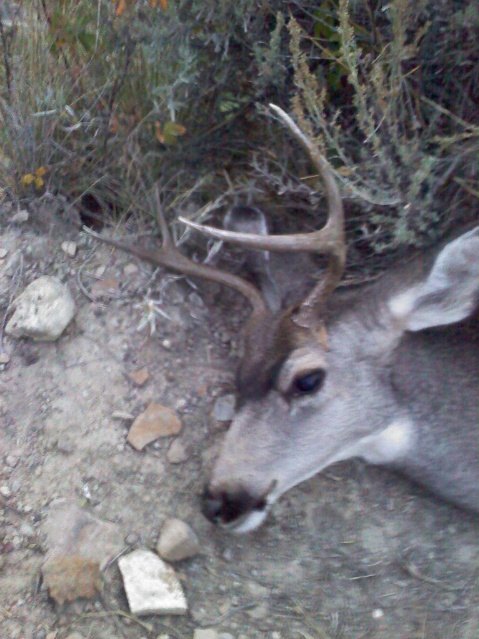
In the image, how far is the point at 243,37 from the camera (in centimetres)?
377

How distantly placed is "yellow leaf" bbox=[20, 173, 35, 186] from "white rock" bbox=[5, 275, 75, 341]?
1.74 ft

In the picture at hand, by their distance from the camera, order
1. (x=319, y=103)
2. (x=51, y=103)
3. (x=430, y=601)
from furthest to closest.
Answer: (x=51, y=103) < (x=319, y=103) < (x=430, y=601)

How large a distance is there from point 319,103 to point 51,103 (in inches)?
54.1

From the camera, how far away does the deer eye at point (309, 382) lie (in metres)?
3.24

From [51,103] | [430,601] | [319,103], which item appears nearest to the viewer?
[430,601]

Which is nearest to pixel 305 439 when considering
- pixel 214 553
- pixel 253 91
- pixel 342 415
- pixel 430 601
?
pixel 342 415

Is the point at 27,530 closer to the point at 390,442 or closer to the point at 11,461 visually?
the point at 11,461

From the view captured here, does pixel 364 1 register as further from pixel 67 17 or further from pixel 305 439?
pixel 305 439

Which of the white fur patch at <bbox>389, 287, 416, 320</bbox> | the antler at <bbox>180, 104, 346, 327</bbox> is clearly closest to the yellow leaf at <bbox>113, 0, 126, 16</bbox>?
the antler at <bbox>180, 104, 346, 327</bbox>

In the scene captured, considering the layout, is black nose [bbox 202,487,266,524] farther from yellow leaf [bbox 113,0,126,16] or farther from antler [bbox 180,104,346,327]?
yellow leaf [bbox 113,0,126,16]

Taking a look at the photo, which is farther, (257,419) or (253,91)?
(253,91)

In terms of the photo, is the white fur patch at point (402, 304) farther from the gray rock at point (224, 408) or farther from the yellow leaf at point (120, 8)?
the yellow leaf at point (120, 8)

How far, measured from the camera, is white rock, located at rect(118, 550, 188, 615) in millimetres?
2996

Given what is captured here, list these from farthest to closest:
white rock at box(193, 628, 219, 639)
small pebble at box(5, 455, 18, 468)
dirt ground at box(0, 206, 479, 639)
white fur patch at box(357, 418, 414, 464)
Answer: white fur patch at box(357, 418, 414, 464) → small pebble at box(5, 455, 18, 468) → dirt ground at box(0, 206, 479, 639) → white rock at box(193, 628, 219, 639)
